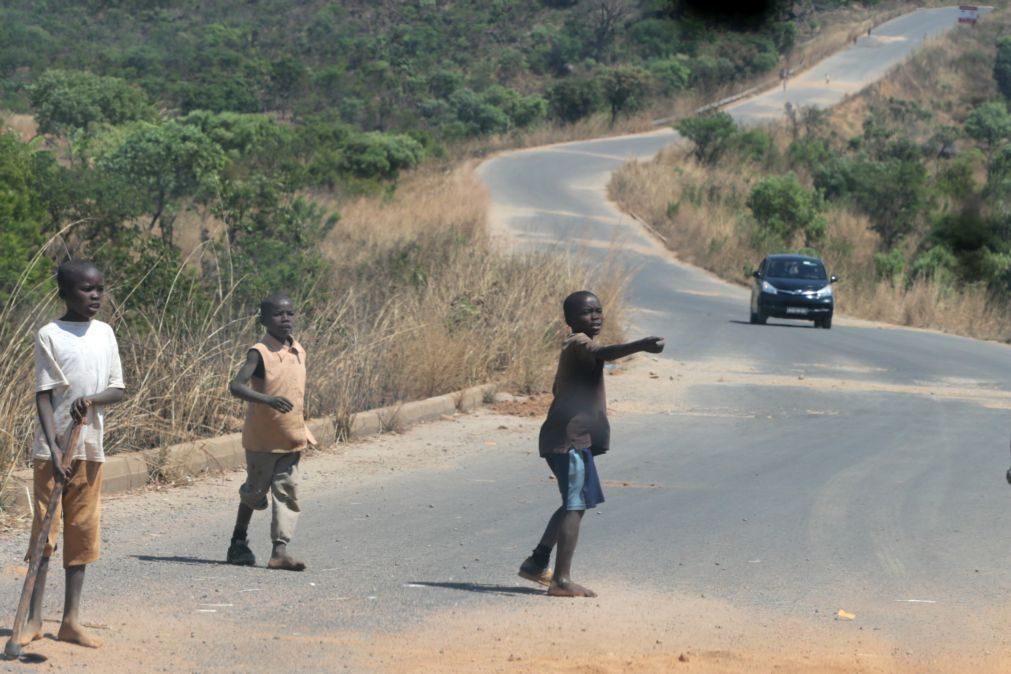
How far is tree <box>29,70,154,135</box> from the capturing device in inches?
1543

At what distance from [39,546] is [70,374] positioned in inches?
26.9

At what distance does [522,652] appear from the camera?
6.30 metres

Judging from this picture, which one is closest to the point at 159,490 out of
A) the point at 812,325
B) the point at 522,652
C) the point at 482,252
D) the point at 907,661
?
the point at 522,652

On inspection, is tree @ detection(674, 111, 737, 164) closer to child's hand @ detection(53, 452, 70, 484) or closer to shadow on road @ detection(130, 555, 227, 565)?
shadow on road @ detection(130, 555, 227, 565)

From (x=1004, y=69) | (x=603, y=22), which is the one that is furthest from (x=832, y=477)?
(x=603, y=22)

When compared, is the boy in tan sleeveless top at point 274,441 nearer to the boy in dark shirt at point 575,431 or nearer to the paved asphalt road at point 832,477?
the boy in dark shirt at point 575,431

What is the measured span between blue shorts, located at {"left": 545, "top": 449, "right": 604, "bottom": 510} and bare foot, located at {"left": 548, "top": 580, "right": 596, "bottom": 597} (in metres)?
0.38

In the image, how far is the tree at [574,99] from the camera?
7631cm

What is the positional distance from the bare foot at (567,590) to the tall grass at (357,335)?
359 cm

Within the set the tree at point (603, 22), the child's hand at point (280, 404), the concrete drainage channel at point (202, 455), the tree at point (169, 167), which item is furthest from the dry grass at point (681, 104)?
the child's hand at point (280, 404)

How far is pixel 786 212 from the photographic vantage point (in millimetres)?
45062

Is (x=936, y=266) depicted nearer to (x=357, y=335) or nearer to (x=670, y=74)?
(x=357, y=335)

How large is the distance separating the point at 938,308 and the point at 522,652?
29.5 meters

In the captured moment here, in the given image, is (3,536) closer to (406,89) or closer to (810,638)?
(810,638)
